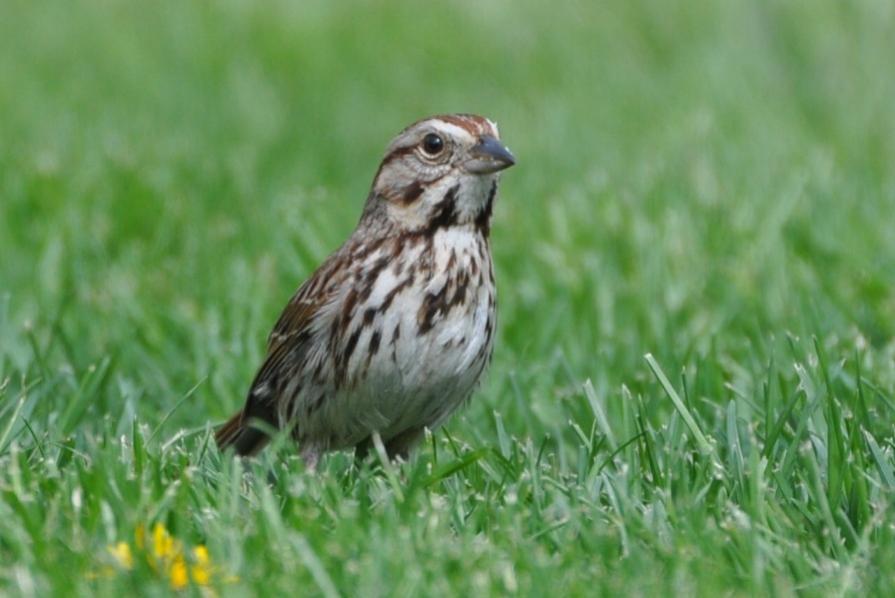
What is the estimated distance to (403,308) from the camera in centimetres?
477

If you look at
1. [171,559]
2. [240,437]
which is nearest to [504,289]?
[240,437]

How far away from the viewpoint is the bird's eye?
5.02 meters

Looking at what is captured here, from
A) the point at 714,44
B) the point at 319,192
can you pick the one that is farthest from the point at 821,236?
the point at 714,44

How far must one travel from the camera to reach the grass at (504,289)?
3770mm

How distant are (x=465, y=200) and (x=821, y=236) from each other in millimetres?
2558

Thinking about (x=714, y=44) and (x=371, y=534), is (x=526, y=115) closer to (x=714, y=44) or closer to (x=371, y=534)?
(x=714, y=44)

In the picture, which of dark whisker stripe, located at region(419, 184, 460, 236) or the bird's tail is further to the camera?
the bird's tail

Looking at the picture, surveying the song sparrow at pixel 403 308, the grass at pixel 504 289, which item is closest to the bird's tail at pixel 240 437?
the song sparrow at pixel 403 308

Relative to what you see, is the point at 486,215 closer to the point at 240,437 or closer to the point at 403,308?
the point at 403,308

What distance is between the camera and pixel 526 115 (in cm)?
986

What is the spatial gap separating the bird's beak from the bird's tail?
40.6 inches

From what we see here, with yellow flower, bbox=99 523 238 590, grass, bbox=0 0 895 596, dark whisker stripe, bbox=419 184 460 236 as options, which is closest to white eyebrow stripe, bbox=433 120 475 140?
dark whisker stripe, bbox=419 184 460 236

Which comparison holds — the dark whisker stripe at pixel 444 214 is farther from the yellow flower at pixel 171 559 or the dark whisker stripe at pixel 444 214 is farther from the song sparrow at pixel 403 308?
the yellow flower at pixel 171 559

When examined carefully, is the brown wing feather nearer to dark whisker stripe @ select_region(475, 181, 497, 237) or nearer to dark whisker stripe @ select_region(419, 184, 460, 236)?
dark whisker stripe @ select_region(419, 184, 460, 236)
